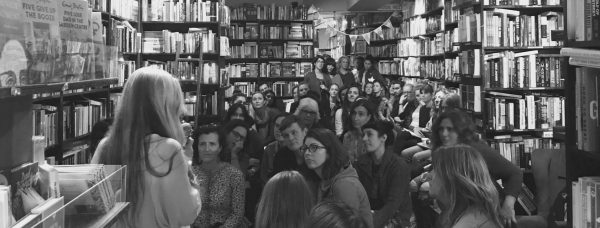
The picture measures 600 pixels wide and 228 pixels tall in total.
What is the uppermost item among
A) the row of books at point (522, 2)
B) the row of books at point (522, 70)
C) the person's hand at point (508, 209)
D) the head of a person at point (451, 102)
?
the row of books at point (522, 2)

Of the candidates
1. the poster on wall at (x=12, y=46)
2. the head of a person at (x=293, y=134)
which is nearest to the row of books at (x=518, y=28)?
the head of a person at (x=293, y=134)

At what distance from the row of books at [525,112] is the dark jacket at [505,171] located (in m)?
2.33

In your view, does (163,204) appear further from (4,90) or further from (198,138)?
(198,138)

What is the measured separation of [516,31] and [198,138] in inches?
149

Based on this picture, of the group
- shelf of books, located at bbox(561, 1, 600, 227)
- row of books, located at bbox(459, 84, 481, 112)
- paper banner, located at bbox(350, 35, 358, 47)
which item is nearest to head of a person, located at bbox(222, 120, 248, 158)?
row of books, located at bbox(459, 84, 481, 112)

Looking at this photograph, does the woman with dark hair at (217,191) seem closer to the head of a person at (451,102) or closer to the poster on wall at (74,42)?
the poster on wall at (74,42)

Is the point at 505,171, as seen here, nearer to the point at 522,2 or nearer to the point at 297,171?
the point at 297,171

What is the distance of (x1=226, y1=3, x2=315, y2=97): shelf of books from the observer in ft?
41.2

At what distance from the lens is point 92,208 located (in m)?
1.70

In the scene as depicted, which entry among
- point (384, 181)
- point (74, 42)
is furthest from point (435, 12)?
point (74, 42)

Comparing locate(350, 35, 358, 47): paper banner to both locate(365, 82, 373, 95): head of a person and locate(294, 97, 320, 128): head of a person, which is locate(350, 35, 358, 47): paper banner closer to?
locate(365, 82, 373, 95): head of a person

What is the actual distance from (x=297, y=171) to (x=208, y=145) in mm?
587

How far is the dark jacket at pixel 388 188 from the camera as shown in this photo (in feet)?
13.4

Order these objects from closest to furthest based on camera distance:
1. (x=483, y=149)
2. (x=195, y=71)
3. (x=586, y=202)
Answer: (x=586, y=202), (x=483, y=149), (x=195, y=71)
